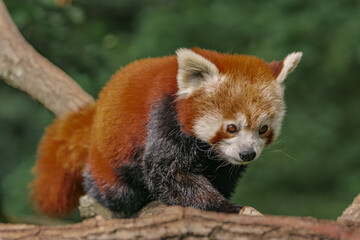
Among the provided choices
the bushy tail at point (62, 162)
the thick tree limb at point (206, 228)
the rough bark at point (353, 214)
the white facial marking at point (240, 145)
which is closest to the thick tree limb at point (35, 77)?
the bushy tail at point (62, 162)

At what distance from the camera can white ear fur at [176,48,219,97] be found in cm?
326

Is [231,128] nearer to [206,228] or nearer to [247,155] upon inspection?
[247,155]

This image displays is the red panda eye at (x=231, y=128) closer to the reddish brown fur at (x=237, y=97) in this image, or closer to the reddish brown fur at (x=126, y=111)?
the reddish brown fur at (x=237, y=97)

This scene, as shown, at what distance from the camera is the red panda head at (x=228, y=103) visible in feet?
10.8

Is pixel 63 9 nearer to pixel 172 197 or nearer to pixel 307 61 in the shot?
pixel 172 197

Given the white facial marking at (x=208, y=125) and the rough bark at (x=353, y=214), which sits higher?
the white facial marking at (x=208, y=125)

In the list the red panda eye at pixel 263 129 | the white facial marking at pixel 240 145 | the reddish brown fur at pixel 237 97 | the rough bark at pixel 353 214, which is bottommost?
the rough bark at pixel 353 214

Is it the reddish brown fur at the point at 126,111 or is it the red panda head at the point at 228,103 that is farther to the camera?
the reddish brown fur at the point at 126,111

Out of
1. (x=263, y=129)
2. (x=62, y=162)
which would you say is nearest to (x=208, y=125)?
(x=263, y=129)

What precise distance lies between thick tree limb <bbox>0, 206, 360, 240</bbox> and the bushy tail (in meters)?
1.63

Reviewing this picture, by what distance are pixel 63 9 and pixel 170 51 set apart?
2306 millimetres

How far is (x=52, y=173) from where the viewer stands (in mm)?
4160

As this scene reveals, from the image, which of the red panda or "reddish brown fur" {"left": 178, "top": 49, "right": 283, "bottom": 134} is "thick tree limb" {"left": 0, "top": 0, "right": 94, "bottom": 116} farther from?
"reddish brown fur" {"left": 178, "top": 49, "right": 283, "bottom": 134}

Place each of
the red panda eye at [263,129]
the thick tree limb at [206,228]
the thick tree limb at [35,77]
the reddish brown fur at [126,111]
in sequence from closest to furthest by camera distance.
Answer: the thick tree limb at [206,228]
the red panda eye at [263,129]
the reddish brown fur at [126,111]
the thick tree limb at [35,77]
